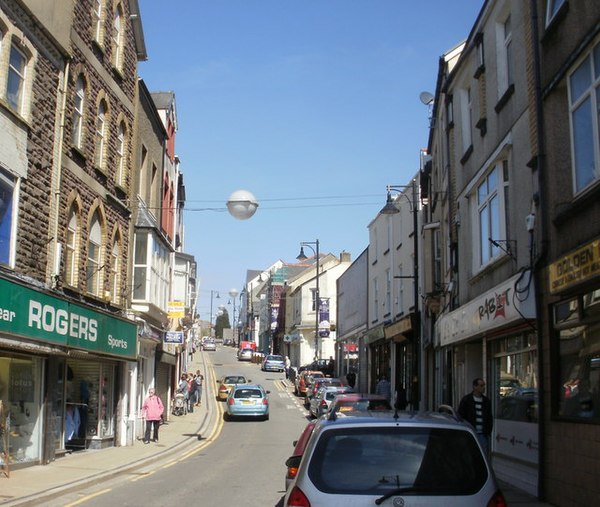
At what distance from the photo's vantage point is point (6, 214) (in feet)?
46.5

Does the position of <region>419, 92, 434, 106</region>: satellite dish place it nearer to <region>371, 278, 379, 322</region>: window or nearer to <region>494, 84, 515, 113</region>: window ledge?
<region>494, 84, 515, 113</region>: window ledge

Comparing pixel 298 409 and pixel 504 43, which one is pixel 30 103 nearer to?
pixel 504 43

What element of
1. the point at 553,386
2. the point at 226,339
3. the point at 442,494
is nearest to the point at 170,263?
the point at 553,386

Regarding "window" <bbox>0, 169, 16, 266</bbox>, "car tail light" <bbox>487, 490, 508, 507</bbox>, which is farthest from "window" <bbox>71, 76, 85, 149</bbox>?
"car tail light" <bbox>487, 490, 508, 507</bbox>

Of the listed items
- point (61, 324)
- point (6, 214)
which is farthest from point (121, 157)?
point (6, 214)

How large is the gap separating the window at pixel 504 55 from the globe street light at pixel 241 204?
6080mm

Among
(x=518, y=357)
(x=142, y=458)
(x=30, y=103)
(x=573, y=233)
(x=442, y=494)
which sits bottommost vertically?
(x=142, y=458)

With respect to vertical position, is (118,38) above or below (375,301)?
above

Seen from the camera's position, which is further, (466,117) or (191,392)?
(191,392)

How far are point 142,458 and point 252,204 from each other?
6.96m

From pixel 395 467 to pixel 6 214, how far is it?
1101 centimetres

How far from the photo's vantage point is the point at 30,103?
15.3 meters

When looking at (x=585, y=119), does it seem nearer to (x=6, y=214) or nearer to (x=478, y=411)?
(x=478, y=411)

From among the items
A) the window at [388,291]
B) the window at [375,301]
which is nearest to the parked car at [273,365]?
the window at [375,301]
